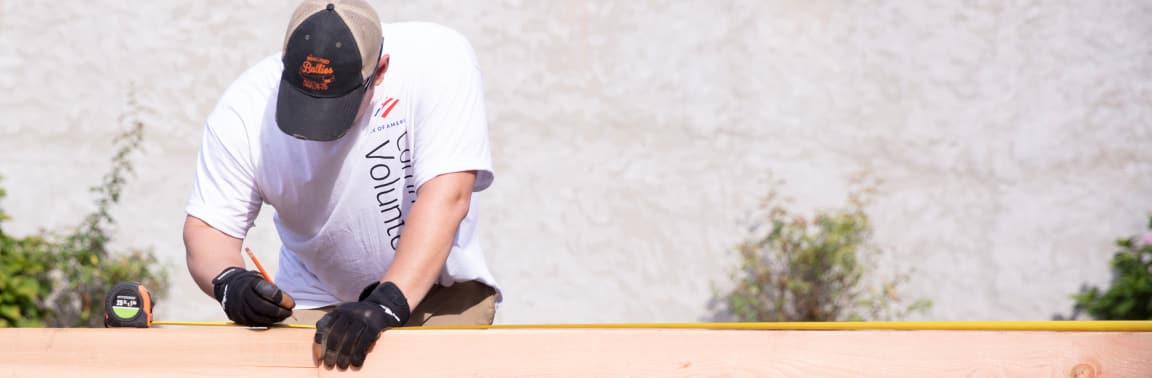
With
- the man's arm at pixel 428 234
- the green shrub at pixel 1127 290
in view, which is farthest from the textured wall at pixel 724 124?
the man's arm at pixel 428 234

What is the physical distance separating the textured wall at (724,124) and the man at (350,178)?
2190 millimetres

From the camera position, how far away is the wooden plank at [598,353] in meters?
1.56

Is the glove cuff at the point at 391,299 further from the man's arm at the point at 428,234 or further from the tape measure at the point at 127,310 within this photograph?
the tape measure at the point at 127,310

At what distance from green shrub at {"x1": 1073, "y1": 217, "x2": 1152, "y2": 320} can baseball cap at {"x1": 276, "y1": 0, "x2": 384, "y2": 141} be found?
406cm

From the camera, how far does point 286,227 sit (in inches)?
103

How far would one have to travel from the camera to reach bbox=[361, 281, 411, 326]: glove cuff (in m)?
1.89

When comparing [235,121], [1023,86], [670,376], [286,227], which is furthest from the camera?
[1023,86]

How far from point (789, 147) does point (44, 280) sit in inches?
142

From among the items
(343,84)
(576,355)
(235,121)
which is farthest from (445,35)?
(576,355)

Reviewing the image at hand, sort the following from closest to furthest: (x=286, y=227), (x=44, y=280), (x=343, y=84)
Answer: (x=343, y=84)
(x=286, y=227)
(x=44, y=280)

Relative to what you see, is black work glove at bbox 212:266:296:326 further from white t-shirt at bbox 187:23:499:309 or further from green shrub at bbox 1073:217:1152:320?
green shrub at bbox 1073:217:1152:320

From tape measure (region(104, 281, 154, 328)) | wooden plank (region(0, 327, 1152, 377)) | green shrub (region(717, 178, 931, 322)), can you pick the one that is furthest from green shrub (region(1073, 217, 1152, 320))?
tape measure (region(104, 281, 154, 328))

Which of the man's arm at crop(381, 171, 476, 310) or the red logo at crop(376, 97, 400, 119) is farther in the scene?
the red logo at crop(376, 97, 400, 119)

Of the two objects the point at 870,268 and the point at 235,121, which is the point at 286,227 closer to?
the point at 235,121
